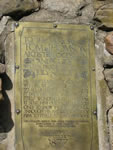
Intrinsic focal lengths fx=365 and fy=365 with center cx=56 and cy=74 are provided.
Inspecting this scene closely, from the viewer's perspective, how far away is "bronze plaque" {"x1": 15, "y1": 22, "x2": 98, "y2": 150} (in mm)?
2068

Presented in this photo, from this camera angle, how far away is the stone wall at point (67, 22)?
2.07 m

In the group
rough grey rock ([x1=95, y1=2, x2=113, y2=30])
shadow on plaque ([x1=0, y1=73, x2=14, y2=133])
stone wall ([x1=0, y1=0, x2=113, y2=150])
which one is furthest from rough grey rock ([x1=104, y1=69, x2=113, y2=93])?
shadow on plaque ([x1=0, y1=73, x2=14, y2=133])

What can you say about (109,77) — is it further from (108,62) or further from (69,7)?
(69,7)

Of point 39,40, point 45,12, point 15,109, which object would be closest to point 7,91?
point 15,109

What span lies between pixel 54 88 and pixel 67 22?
0.42 metres

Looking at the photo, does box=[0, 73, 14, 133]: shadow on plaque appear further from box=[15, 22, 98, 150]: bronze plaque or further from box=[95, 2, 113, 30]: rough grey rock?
box=[95, 2, 113, 30]: rough grey rock

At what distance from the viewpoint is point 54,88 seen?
212 cm

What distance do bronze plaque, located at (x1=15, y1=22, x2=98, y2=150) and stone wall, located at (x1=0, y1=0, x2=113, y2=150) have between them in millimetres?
38

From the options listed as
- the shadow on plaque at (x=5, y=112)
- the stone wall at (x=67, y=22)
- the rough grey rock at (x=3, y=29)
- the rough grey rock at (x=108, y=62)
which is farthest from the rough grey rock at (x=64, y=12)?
the shadow on plaque at (x=5, y=112)

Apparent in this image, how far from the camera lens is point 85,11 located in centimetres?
226

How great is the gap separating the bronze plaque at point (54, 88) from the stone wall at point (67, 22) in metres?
0.04

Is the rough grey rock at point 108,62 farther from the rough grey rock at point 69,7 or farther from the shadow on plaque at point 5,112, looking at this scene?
the shadow on plaque at point 5,112

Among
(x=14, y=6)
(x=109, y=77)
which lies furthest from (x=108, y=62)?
(x=14, y=6)

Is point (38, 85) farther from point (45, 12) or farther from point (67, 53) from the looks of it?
point (45, 12)
